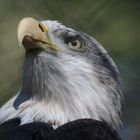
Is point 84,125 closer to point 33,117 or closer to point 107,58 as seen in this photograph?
point 33,117

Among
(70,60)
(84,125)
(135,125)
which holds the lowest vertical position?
(135,125)

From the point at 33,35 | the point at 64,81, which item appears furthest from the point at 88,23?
the point at 64,81

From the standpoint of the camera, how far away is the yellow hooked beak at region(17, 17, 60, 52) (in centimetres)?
403

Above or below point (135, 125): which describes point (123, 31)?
above

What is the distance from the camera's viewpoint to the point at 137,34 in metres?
3.85

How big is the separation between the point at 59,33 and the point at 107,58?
480mm

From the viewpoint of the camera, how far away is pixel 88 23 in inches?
138

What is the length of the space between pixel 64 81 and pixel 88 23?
1.23m

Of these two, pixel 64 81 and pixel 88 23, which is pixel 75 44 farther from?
pixel 88 23

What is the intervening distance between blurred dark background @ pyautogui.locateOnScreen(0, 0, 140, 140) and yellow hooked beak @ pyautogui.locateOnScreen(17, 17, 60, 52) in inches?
2.6

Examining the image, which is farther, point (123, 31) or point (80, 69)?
point (80, 69)

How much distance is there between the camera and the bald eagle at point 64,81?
4.41 metres

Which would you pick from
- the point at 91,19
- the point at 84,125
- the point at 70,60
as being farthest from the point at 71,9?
the point at 70,60

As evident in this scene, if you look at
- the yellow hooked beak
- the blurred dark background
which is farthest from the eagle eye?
the blurred dark background
